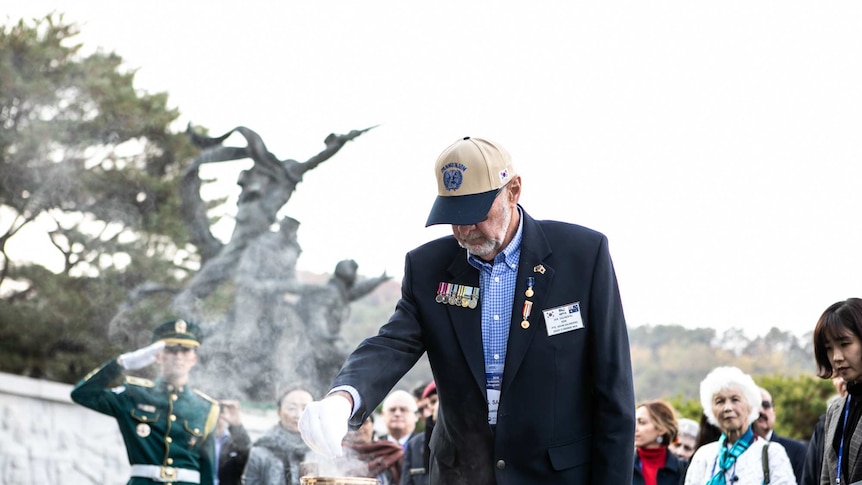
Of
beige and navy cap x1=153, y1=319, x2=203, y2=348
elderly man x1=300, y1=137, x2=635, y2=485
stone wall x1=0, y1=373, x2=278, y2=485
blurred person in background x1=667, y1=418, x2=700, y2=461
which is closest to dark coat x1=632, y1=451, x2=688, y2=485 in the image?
blurred person in background x1=667, y1=418, x2=700, y2=461

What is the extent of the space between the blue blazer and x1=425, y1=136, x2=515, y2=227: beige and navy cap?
0.25 m

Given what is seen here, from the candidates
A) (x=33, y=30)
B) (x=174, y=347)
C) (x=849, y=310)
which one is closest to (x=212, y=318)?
(x=174, y=347)

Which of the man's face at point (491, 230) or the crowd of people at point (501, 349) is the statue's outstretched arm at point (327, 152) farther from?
the man's face at point (491, 230)

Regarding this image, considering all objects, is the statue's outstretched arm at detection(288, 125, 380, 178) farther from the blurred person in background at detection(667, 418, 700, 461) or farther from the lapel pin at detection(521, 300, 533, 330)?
the lapel pin at detection(521, 300, 533, 330)

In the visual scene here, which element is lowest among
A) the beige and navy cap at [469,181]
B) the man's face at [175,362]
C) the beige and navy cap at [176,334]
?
the beige and navy cap at [469,181]

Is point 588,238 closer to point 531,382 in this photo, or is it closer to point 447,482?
point 531,382

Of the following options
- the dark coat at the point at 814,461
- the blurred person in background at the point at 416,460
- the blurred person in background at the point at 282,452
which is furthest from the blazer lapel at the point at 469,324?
the blurred person in background at the point at 282,452

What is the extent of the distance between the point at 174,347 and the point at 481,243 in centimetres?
510

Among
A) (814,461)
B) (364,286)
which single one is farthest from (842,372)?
(364,286)

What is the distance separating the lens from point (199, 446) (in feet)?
26.0

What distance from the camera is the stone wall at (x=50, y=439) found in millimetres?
13820

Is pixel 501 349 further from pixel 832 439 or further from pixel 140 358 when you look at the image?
pixel 140 358

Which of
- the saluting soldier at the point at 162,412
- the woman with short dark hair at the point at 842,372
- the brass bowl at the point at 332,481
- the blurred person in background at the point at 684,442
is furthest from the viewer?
the blurred person in background at the point at 684,442

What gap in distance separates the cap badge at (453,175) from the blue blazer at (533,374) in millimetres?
305
